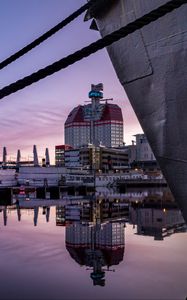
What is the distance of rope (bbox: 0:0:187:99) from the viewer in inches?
115

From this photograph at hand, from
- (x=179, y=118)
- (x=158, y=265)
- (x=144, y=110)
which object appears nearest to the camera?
(x=179, y=118)

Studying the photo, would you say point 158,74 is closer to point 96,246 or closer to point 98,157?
point 96,246

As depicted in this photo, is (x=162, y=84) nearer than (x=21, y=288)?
Yes

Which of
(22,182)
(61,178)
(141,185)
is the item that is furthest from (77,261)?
(141,185)

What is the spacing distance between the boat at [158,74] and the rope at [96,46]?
4.54 feet

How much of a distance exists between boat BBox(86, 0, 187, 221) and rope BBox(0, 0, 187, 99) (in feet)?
4.54

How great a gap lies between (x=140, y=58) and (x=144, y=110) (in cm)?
62

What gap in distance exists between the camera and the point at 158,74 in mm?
4547

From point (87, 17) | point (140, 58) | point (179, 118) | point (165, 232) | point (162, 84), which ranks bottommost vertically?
point (165, 232)

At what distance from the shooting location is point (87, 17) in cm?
511

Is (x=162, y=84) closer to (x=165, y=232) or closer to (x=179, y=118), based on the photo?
(x=179, y=118)

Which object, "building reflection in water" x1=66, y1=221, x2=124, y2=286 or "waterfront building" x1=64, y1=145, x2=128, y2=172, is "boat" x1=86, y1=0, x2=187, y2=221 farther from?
"waterfront building" x1=64, y1=145, x2=128, y2=172

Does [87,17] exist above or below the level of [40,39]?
above

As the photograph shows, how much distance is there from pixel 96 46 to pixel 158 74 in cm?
151
